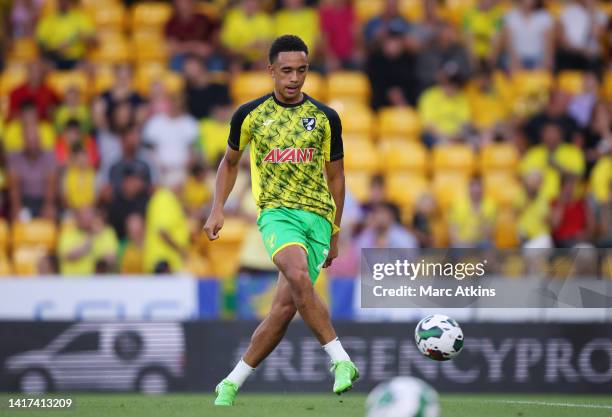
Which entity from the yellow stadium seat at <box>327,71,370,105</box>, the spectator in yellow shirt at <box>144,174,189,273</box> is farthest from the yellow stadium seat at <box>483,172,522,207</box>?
the spectator in yellow shirt at <box>144,174,189,273</box>

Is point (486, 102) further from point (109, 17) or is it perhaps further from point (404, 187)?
point (109, 17)

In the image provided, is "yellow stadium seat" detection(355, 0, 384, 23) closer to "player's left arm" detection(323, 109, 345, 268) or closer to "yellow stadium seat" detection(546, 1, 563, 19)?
"yellow stadium seat" detection(546, 1, 563, 19)

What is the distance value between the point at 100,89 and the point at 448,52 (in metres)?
4.78

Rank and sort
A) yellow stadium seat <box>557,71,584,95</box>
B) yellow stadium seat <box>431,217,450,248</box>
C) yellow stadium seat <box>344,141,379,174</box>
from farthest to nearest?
yellow stadium seat <box>557,71,584,95</box> < yellow stadium seat <box>344,141,379,174</box> < yellow stadium seat <box>431,217,450,248</box>

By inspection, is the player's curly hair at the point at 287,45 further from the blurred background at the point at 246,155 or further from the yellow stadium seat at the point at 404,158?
the yellow stadium seat at the point at 404,158

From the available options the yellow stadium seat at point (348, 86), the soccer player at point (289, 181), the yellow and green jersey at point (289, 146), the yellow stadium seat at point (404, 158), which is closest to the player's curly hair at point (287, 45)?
the soccer player at point (289, 181)

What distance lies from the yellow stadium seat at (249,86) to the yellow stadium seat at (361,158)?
4.91ft

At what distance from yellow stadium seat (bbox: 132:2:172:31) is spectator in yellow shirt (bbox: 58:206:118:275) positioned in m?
4.35

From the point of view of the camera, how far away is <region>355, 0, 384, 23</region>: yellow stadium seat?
19094 mm

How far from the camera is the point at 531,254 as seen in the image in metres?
13.9

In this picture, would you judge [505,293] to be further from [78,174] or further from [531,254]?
[78,174]

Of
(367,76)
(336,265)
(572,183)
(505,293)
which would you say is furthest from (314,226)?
(367,76)

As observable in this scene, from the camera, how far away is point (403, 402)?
708 cm

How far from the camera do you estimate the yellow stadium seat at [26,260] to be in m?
15.8
